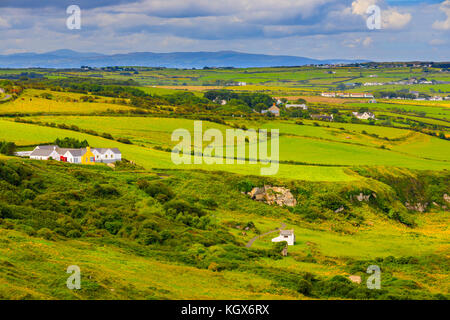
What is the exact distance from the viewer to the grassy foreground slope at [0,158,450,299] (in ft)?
116

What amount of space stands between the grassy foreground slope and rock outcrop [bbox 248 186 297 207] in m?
1.15

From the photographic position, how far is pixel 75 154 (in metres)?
78.6

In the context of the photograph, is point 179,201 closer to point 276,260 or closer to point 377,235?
point 276,260

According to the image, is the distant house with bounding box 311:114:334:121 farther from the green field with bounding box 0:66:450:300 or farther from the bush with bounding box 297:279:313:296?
the bush with bounding box 297:279:313:296

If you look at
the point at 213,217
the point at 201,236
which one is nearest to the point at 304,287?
the point at 201,236

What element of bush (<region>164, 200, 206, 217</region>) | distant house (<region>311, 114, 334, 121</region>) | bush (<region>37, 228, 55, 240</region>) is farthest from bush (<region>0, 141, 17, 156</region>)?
distant house (<region>311, 114, 334, 121</region>)

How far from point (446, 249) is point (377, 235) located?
31.0 feet

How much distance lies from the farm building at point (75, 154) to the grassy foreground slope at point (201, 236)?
4583mm

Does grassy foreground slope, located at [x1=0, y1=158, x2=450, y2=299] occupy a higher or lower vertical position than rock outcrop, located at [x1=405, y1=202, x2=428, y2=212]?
higher

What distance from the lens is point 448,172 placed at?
91188mm
